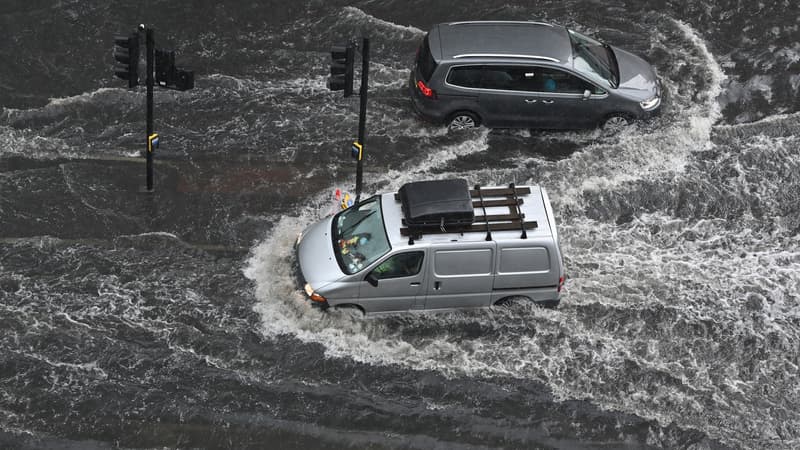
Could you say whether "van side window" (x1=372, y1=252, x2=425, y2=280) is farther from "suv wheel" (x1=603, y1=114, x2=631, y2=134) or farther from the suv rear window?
"suv wheel" (x1=603, y1=114, x2=631, y2=134)

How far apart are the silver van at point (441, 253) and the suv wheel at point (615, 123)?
404 centimetres

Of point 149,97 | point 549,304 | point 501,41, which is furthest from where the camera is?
point 501,41

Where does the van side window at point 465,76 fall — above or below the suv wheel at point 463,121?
Result: above

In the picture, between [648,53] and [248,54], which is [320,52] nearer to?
[248,54]

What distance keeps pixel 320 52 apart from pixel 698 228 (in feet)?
28.0

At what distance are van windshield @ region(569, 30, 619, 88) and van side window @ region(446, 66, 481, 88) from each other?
1765 millimetres

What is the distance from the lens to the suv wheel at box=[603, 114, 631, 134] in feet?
53.4

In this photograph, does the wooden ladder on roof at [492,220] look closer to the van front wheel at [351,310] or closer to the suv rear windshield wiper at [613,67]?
the van front wheel at [351,310]

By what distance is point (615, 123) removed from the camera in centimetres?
1636

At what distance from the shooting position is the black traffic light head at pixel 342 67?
12836 millimetres

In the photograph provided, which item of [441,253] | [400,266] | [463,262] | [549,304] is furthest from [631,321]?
[400,266]

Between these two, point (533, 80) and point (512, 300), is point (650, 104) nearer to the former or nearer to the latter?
point (533, 80)

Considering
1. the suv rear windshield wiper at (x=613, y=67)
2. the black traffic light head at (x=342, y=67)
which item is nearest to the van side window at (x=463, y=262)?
the black traffic light head at (x=342, y=67)

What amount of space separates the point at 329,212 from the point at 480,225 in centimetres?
342
